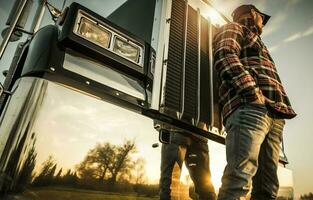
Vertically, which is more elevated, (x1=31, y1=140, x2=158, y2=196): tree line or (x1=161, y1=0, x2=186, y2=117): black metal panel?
(x1=161, y1=0, x2=186, y2=117): black metal panel

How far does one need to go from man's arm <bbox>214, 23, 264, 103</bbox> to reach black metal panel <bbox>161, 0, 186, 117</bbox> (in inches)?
12.0

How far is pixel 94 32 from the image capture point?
5.01ft

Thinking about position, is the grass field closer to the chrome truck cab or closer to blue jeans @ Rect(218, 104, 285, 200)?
the chrome truck cab

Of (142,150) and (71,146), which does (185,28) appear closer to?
(142,150)

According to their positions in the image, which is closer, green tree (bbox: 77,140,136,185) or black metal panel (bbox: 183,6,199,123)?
green tree (bbox: 77,140,136,185)

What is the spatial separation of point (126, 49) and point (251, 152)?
3.23 ft

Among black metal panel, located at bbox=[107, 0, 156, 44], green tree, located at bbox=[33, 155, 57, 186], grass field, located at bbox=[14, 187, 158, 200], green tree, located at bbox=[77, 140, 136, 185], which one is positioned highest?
black metal panel, located at bbox=[107, 0, 156, 44]

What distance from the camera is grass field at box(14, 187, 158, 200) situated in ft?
3.34

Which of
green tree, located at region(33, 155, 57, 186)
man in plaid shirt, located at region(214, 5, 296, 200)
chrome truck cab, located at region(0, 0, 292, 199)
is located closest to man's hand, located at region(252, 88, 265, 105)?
man in plaid shirt, located at region(214, 5, 296, 200)

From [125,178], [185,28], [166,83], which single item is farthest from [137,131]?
[185,28]

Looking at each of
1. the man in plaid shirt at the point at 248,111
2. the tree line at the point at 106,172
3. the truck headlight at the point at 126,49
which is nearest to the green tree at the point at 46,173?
the tree line at the point at 106,172

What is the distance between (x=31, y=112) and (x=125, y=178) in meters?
0.56

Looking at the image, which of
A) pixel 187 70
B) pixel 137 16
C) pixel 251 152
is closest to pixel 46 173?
pixel 251 152

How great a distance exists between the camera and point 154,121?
1.56 m
